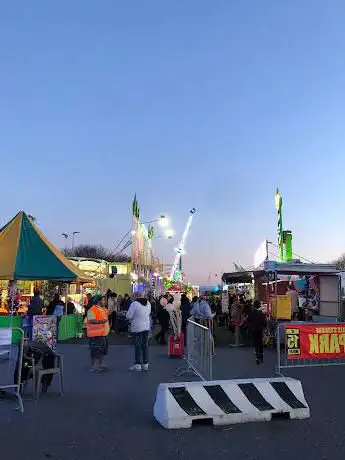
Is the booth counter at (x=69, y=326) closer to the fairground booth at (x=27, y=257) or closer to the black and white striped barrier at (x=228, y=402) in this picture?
the fairground booth at (x=27, y=257)

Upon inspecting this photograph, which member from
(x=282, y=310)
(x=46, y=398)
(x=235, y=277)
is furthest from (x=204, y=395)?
(x=235, y=277)

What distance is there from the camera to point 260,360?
11680 millimetres

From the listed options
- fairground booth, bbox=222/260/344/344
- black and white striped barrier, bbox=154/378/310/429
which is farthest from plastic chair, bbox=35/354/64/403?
fairground booth, bbox=222/260/344/344

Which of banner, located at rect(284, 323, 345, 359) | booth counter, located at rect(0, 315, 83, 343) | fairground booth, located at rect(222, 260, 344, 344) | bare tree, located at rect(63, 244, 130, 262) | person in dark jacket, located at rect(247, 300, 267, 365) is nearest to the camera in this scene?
banner, located at rect(284, 323, 345, 359)

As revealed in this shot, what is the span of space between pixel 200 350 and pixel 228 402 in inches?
115

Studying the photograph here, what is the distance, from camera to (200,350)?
9266mm

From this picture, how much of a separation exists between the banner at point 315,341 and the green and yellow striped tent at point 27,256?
16.3 ft

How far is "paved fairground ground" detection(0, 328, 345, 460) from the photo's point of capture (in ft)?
16.7

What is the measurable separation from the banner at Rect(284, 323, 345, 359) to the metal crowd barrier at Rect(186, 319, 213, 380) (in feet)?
4.99

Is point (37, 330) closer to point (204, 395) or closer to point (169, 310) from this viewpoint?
point (169, 310)

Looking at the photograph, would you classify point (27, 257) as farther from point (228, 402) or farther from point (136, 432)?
point (228, 402)

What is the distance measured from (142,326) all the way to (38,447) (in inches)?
217

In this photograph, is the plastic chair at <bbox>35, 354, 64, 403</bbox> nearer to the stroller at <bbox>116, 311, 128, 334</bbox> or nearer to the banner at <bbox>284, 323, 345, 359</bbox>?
the banner at <bbox>284, 323, 345, 359</bbox>

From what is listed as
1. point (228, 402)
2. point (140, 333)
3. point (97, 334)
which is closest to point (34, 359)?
point (97, 334)
